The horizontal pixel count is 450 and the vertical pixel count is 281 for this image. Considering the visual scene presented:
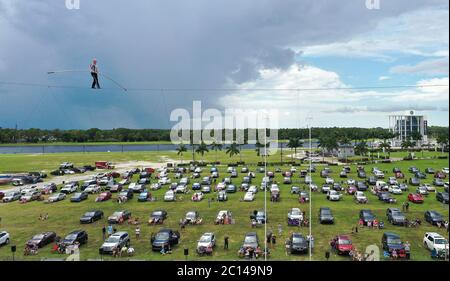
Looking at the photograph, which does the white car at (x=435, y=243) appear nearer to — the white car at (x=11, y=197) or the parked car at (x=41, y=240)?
the parked car at (x=41, y=240)

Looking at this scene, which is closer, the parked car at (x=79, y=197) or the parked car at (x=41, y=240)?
the parked car at (x=41, y=240)

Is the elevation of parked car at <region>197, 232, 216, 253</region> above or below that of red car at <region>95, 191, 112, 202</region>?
below

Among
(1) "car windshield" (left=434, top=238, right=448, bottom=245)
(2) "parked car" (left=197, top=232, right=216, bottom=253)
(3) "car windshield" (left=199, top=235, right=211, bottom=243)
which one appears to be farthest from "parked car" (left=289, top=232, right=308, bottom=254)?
(1) "car windshield" (left=434, top=238, right=448, bottom=245)

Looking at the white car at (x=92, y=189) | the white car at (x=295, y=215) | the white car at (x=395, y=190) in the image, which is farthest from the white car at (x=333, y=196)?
the white car at (x=92, y=189)

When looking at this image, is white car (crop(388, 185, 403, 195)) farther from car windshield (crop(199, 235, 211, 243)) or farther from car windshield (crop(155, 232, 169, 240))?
car windshield (crop(155, 232, 169, 240))
